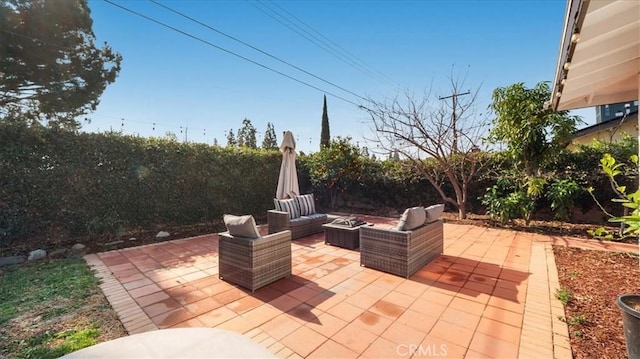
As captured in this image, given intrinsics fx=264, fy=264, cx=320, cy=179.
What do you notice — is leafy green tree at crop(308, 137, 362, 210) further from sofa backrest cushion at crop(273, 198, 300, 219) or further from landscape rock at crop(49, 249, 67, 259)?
landscape rock at crop(49, 249, 67, 259)

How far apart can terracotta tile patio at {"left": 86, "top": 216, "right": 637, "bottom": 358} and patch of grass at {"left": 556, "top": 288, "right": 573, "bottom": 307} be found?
0.30 feet

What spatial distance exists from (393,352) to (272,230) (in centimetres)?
459

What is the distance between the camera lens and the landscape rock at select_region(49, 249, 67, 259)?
5.07 m

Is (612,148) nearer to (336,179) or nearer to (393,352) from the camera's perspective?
(336,179)

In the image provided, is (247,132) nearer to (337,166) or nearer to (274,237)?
(337,166)

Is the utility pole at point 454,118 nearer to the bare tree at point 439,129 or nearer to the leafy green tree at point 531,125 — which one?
the bare tree at point 439,129

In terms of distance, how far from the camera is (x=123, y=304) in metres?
3.20

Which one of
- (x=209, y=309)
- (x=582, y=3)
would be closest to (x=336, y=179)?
(x=209, y=309)

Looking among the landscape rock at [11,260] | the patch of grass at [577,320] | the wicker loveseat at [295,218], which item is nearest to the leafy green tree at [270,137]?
the wicker loveseat at [295,218]

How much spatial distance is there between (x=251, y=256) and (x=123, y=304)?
1.57 m

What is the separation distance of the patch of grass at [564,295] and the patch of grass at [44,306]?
5.08 m

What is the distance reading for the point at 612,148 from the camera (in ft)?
23.8

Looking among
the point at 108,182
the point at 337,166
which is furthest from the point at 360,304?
the point at 337,166

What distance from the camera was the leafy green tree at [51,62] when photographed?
25.5ft
